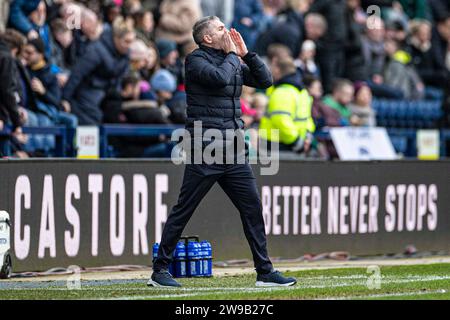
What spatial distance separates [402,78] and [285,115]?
806 centimetres

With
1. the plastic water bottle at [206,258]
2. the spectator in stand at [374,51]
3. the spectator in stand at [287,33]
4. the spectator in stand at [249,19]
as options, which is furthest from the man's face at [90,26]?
the spectator in stand at [374,51]

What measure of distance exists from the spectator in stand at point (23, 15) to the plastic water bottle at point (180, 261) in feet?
16.5

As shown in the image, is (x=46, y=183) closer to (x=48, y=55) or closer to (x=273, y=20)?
(x=48, y=55)

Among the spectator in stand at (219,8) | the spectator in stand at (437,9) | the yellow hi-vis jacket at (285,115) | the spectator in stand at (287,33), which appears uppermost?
the spectator in stand at (437,9)

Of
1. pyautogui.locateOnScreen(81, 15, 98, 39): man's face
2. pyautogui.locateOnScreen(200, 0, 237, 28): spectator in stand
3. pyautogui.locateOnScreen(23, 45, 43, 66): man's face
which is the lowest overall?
pyautogui.locateOnScreen(23, 45, 43, 66): man's face

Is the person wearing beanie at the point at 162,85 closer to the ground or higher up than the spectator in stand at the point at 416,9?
closer to the ground

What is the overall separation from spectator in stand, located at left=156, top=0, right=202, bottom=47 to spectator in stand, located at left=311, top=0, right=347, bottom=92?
321 centimetres

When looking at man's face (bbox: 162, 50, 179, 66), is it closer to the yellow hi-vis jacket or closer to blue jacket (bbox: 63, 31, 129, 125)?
blue jacket (bbox: 63, 31, 129, 125)

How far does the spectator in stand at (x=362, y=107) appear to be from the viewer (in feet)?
65.1

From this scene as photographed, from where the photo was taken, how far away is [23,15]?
16.0 m

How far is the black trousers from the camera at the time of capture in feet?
35.4

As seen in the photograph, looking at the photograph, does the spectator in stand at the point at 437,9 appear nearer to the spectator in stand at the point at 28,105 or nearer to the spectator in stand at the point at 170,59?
the spectator in stand at the point at 170,59

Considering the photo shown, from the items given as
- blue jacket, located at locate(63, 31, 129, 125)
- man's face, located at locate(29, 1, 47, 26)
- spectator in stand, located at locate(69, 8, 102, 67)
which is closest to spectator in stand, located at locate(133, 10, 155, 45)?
spectator in stand, located at locate(69, 8, 102, 67)
